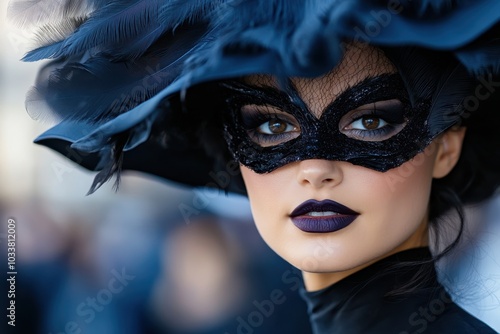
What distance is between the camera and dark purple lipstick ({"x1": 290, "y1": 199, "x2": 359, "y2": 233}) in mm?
1362

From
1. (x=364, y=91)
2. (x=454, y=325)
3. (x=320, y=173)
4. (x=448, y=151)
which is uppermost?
(x=364, y=91)

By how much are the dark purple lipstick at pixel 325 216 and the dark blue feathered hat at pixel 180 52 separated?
0.31m

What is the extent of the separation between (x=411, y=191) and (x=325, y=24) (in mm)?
484

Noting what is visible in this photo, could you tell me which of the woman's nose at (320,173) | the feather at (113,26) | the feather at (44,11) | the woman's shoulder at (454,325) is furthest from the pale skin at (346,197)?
the feather at (44,11)

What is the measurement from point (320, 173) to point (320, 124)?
10cm

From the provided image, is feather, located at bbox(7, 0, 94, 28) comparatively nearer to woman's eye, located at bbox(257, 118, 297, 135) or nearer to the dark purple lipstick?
woman's eye, located at bbox(257, 118, 297, 135)

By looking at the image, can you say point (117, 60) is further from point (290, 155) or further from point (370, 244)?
point (370, 244)

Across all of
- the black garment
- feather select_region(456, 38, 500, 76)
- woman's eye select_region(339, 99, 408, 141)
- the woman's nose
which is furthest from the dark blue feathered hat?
the black garment

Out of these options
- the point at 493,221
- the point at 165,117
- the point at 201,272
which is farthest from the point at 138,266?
the point at 165,117

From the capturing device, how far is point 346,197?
1359 millimetres

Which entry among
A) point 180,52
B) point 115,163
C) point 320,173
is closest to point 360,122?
point 320,173

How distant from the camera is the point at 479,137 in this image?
164cm

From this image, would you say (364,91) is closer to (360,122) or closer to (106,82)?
(360,122)

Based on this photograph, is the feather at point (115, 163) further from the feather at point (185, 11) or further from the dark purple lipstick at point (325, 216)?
the dark purple lipstick at point (325, 216)
